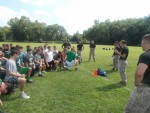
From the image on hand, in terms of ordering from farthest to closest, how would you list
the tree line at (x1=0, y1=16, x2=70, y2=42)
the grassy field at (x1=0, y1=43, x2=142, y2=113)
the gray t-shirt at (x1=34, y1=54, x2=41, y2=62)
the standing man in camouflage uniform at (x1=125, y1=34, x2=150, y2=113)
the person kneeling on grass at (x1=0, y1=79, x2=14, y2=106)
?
the tree line at (x1=0, y1=16, x2=70, y2=42), the gray t-shirt at (x1=34, y1=54, x2=41, y2=62), the person kneeling on grass at (x1=0, y1=79, x2=14, y2=106), the grassy field at (x1=0, y1=43, x2=142, y2=113), the standing man in camouflage uniform at (x1=125, y1=34, x2=150, y2=113)

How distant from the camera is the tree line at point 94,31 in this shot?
104213mm

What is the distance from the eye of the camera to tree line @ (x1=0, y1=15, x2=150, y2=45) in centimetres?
10421

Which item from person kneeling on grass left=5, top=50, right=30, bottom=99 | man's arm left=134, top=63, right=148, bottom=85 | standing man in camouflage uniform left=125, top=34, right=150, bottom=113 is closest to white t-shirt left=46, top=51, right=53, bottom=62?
person kneeling on grass left=5, top=50, right=30, bottom=99

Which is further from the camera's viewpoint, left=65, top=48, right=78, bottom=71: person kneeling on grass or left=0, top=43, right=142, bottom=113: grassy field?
left=65, top=48, right=78, bottom=71: person kneeling on grass

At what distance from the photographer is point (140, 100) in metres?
5.16

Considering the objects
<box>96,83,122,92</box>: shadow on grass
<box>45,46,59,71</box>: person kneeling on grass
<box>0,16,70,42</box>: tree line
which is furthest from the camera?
<box>0,16,70,42</box>: tree line

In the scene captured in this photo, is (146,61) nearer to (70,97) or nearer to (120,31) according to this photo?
(70,97)

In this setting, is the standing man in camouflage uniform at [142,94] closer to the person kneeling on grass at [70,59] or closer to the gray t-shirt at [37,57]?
the gray t-shirt at [37,57]

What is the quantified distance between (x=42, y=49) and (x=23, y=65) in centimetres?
388

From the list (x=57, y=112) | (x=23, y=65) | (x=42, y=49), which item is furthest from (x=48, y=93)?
(x=42, y=49)

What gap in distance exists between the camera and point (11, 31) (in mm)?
127062

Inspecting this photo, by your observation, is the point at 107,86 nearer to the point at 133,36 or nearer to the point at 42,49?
the point at 42,49

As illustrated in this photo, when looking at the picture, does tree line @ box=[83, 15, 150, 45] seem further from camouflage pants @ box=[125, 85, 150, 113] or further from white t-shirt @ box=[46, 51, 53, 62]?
camouflage pants @ box=[125, 85, 150, 113]

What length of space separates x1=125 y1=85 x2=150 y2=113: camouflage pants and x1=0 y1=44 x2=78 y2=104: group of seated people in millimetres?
4825
